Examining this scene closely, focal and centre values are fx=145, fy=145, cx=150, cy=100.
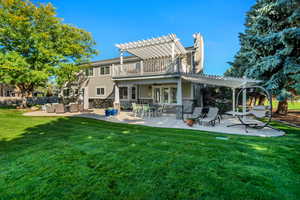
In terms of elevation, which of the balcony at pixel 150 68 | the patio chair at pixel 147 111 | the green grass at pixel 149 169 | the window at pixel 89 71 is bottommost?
the green grass at pixel 149 169

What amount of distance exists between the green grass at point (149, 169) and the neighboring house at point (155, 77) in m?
5.47

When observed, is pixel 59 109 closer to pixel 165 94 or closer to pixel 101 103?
pixel 101 103

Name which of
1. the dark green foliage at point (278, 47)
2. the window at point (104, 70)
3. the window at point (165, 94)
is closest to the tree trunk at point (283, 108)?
the dark green foliage at point (278, 47)

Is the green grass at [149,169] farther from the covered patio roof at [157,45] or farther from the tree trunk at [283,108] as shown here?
the tree trunk at [283,108]

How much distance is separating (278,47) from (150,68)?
8.96m

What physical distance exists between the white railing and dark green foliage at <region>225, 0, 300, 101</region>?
5.62 m

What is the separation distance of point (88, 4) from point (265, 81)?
19.2 meters

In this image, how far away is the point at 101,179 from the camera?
2.75 metres

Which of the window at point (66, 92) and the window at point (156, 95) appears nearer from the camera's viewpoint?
the window at point (156, 95)

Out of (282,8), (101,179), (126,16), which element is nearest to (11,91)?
(126,16)

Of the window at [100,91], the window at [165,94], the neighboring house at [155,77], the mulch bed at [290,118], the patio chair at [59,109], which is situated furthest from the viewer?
the window at [100,91]

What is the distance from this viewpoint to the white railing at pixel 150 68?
10159mm

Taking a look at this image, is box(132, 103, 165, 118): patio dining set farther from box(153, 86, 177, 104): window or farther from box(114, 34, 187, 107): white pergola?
box(153, 86, 177, 104): window

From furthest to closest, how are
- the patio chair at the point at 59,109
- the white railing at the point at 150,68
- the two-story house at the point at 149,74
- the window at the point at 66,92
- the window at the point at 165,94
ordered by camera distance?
the window at the point at 66,92 → the window at the point at 165,94 → the patio chair at the point at 59,109 → the two-story house at the point at 149,74 → the white railing at the point at 150,68
